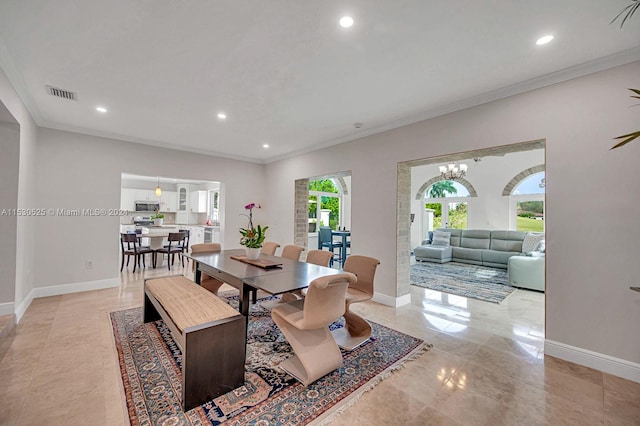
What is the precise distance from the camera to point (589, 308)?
7.68ft

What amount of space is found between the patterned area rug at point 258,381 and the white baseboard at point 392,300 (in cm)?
83

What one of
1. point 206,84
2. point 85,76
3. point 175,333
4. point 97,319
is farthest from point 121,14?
point 97,319

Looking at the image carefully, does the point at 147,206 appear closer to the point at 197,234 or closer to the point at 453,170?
the point at 197,234

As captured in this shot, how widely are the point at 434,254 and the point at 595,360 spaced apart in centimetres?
489

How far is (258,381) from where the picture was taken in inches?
80.9

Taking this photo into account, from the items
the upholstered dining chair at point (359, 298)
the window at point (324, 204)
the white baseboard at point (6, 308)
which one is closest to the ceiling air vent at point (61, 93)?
the white baseboard at point (6, 308)

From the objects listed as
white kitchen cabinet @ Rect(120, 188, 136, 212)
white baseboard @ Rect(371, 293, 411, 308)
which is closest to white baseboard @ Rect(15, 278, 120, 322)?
white baseboard @ Rect(371, 293, 411, 308)

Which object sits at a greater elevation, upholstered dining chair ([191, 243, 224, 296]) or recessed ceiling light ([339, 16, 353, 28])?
recessed ceiling light ([339, 16, 353, 28])

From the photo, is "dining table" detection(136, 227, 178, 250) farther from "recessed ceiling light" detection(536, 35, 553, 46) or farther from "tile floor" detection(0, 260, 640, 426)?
"recessed ceiling light" detection(536, 35, 553, 46)

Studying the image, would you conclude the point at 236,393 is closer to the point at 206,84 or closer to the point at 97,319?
the point at 97,319

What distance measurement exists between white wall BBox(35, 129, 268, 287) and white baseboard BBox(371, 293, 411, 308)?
4309 millimetres

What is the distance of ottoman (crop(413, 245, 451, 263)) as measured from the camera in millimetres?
7070

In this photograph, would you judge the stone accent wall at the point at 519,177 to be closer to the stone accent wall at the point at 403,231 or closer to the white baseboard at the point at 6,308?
the stone accent wall at the point at 403,231

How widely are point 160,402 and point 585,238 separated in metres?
3.61
